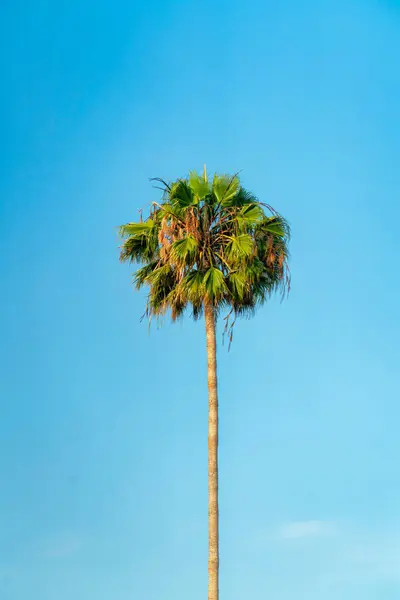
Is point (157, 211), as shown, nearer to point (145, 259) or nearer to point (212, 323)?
point (145, 259)

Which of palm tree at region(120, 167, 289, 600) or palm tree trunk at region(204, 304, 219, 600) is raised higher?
palm tree at region(120, 167, 289, 600)

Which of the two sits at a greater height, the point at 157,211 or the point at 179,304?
the point at 157,211

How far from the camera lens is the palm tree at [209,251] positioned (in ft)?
109

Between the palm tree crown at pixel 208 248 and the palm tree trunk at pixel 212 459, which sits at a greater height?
the palm tree crown at pixel 208 248

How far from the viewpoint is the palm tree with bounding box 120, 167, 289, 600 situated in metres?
33.2

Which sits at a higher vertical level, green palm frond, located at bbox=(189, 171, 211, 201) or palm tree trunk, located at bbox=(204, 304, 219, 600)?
green palm frond, located at bbox=(189, 171, 211, 201)

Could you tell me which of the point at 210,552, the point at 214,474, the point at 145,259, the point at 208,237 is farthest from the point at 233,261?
the point at 210,552

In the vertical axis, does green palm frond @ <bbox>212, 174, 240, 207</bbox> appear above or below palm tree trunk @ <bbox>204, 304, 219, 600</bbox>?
above

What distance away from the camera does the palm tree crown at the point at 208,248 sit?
1309 inches

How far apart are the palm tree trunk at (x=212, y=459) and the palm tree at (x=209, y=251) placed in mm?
29

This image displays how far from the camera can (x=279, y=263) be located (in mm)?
34438

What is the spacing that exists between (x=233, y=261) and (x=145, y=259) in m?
3.33

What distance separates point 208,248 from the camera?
109ft

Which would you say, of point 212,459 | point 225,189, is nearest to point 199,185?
point 225,189
